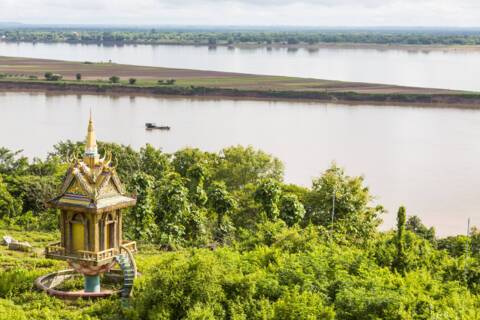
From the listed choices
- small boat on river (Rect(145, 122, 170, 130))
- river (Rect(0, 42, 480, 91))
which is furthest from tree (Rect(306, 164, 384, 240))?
river (Rect(0, 42, 480, 91))

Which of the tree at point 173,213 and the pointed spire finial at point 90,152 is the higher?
the pointed spire finial at point 90,152

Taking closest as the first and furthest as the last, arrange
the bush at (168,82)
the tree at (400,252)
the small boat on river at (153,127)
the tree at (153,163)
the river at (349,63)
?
the tree at (400,252), the tree at (153,163), the small boat on river at (153,127), the bush at (168,82), the river at (349,63)

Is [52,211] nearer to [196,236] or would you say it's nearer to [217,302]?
[196,236]

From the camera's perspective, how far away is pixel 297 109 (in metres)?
73.9

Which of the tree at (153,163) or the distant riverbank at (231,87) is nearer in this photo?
the tree at (153,163)

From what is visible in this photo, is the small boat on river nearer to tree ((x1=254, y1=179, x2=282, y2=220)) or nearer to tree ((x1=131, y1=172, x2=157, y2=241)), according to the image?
tree ((x1=131, y1=172, x2=157, y2=241))

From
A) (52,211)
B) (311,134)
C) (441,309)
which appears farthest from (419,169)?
(441,309)

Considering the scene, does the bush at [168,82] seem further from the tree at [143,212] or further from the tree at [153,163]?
the tree at [143,212]

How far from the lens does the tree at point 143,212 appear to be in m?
25.9

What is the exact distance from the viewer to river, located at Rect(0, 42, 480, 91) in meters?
105

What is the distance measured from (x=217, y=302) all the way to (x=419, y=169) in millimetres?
31671

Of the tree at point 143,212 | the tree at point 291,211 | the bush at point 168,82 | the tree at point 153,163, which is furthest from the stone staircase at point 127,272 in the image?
the bush at point 168,82

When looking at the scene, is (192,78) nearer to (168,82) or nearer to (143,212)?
(168,82)

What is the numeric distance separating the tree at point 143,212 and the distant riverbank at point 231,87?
55.6 m
